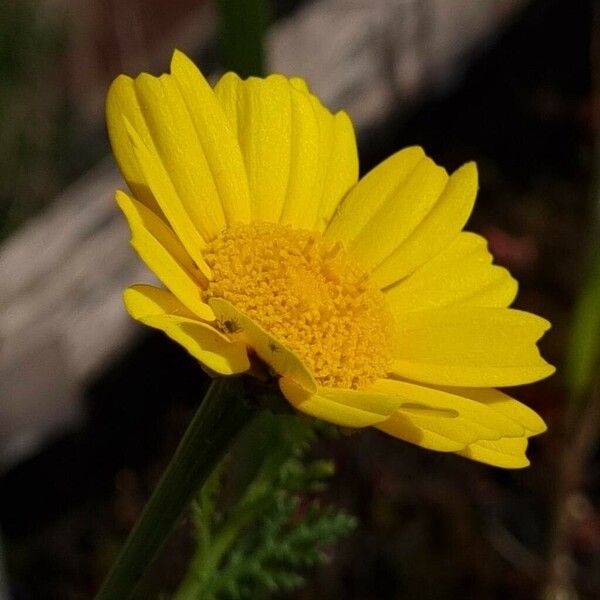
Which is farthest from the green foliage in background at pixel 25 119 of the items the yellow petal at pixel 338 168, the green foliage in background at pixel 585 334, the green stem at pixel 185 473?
the green stem at pixel 185 473

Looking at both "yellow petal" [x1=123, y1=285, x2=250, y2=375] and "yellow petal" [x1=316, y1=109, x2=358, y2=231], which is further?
"yellow petal" [x1=316, y1=109, x2=358, y2=231]

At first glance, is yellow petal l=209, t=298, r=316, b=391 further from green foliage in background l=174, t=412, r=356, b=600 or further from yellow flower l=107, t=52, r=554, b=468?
green foliage in background l=174, t=412, r=356, b=600

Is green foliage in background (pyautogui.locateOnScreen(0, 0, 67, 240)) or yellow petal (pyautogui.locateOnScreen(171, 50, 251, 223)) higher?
yellow petal (pyautogui.locateOnScreen(171, 50, 251, 223))

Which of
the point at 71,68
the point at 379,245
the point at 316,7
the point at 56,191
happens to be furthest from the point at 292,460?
the point at 71,68

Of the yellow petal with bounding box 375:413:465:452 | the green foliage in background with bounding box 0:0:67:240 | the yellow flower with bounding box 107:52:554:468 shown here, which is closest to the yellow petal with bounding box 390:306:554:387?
the yellow flower with bounding box 107:52:554:468

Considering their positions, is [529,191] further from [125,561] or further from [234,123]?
[125,561]
